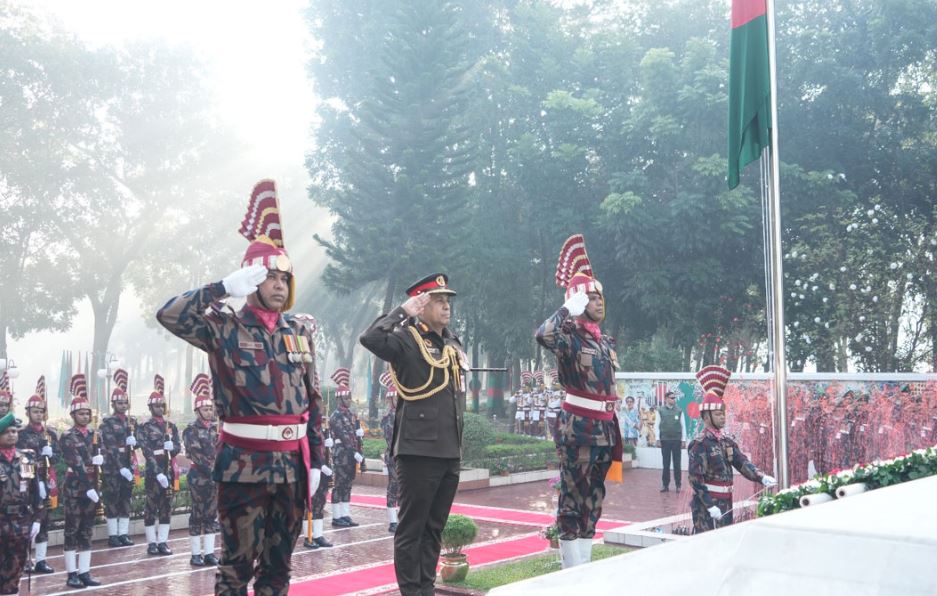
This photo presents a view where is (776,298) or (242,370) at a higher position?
(776,298)

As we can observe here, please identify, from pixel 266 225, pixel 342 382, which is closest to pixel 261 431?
pixel 266 225

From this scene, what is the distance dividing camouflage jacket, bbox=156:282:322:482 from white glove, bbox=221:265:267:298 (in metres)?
0.07

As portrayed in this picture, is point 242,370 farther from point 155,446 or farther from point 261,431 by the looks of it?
point 155,446

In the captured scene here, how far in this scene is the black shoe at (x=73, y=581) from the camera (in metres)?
8.84

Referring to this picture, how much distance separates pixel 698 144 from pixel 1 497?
27.3 meters

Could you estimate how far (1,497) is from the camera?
7.12 metres

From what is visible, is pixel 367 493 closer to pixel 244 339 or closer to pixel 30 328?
pixel 244 339

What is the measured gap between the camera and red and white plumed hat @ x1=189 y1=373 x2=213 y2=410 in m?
10.7

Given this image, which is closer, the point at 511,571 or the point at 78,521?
the point at 511,571

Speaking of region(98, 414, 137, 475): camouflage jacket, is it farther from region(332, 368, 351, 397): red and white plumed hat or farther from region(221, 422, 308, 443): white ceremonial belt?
region(221, 422, 308, 443): white ceremonial belt

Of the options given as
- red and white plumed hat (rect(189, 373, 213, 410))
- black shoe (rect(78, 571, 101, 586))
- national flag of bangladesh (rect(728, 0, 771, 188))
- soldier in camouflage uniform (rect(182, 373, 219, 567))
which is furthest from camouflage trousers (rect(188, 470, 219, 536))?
national flag of bangladesh (rect(728, 0, 771, 188))

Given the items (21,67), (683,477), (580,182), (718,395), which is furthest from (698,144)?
(21,67)

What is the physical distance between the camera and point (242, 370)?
4.95 m

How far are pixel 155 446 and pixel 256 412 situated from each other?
→ 7114 mm
